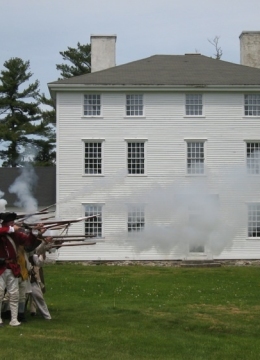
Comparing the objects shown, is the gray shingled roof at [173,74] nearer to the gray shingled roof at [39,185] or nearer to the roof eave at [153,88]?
the roof eave at [153,88]

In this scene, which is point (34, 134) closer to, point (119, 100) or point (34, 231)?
point (119, 100)

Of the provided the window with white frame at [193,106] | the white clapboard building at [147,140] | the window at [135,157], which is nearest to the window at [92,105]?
the white clapboard building at [147,140]

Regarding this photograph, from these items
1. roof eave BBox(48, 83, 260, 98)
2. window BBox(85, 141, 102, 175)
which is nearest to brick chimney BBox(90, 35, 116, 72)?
roof eave BBox(48, 83, 260, 98)

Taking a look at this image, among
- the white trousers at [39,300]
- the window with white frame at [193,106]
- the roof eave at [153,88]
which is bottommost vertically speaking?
the white trousers at [39,300]

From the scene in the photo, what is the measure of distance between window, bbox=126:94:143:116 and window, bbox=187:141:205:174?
3173 mm

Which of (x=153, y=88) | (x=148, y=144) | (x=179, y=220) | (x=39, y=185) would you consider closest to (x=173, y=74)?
(x=153, y=88)

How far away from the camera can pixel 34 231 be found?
15875mm

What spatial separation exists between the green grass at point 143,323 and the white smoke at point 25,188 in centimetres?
1282

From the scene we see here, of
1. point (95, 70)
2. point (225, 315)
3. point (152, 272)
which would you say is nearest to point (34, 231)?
point (225, 315)

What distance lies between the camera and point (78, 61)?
7050 cm

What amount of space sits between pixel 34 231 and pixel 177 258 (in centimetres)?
2268

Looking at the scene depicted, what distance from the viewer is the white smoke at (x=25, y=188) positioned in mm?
39094

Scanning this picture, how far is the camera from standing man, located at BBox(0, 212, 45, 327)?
15344 millimetres

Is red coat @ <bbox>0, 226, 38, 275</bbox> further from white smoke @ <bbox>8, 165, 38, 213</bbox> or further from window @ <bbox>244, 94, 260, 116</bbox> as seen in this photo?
window @ <bbox>244, 94, 260, 116</bbox>
